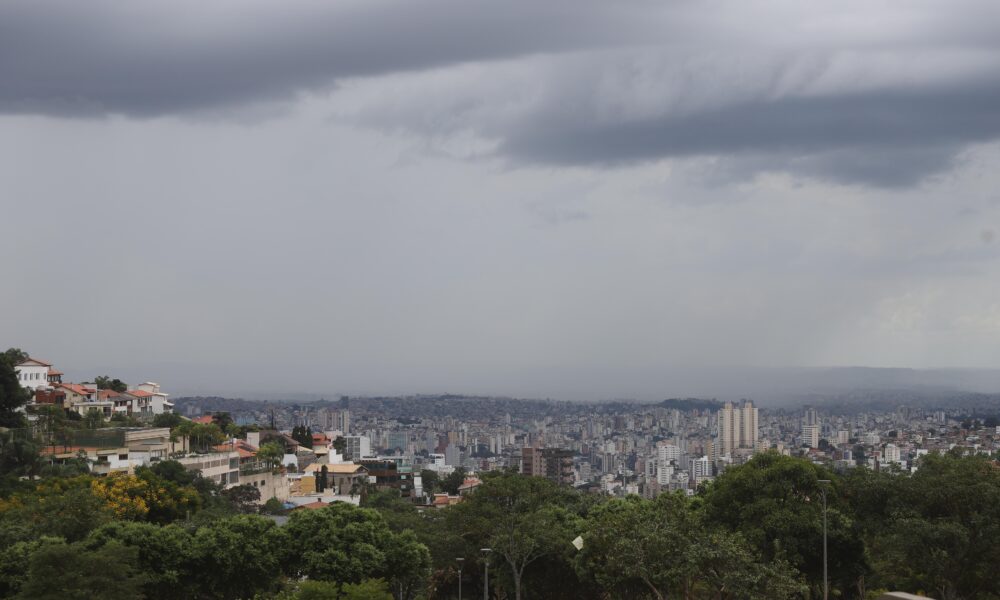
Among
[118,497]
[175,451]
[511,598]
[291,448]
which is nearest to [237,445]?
[175,451]

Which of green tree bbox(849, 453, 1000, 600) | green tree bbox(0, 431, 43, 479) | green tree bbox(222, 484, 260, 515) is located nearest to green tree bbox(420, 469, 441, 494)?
green tree bbox(222, 484, 260, 515)

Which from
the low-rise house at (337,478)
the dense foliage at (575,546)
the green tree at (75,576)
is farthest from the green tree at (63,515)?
the low-rise house at (337,478)

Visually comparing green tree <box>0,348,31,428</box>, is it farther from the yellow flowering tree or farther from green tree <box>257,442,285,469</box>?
green tree <box>257,442,285,469</box>

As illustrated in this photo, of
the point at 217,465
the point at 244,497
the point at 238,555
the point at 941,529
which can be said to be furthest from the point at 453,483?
the point at 941,529

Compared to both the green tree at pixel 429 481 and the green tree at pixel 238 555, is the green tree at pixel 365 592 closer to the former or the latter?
the green tree at pixel 238 555

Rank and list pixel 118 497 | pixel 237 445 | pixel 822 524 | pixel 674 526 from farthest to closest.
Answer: pixel 237 445 < pixel 118 497 < pixel 822 524 < pixel 674 526


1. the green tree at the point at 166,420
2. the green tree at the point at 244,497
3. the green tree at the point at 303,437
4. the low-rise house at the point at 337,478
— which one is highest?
the green tree at the point at 166,420

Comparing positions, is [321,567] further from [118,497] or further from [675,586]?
[118,497]

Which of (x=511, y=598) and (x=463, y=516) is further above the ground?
(x=463, y=516)
